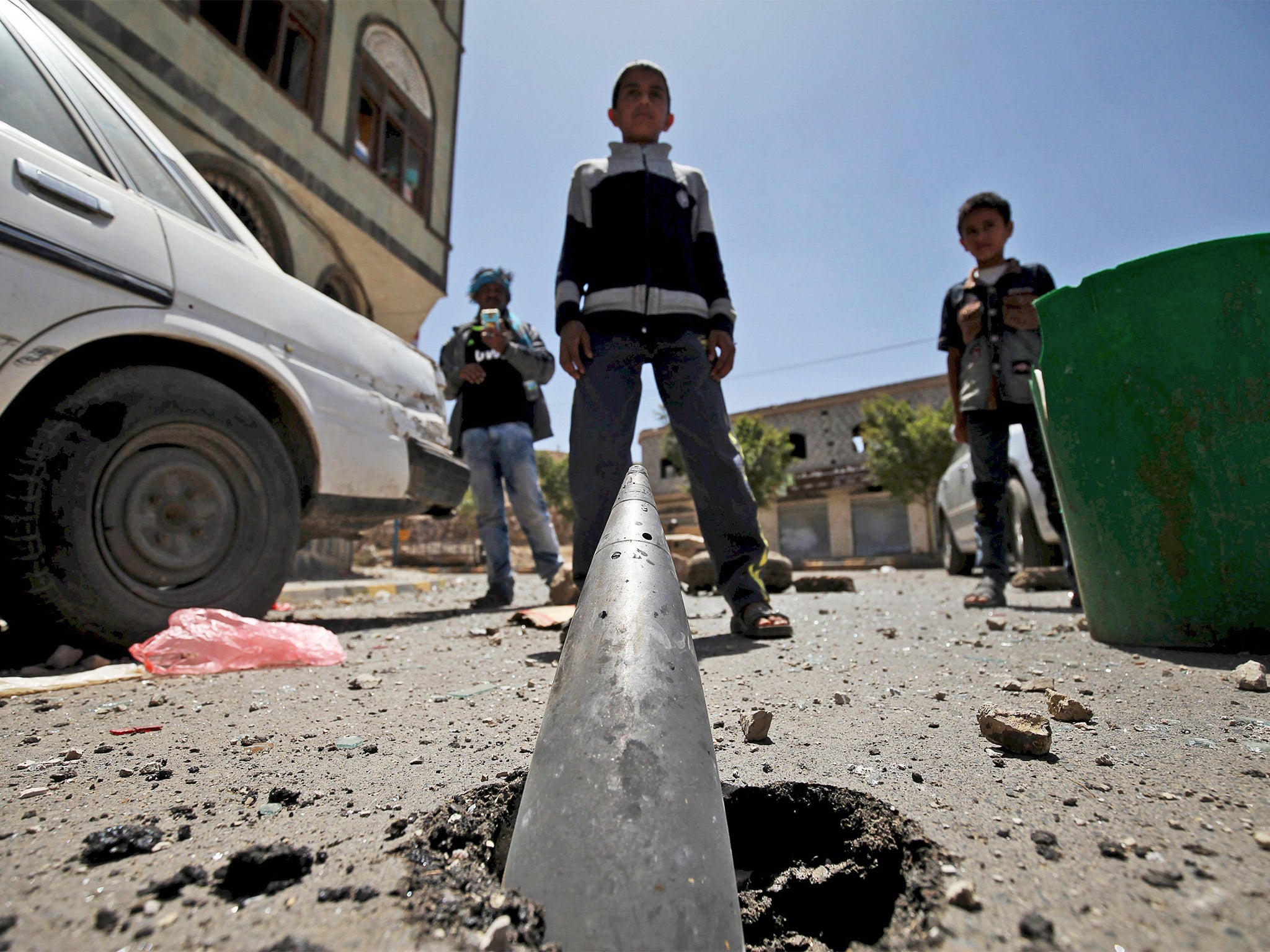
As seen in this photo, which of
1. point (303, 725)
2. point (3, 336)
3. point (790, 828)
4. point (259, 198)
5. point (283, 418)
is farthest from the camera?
point (259, 198)

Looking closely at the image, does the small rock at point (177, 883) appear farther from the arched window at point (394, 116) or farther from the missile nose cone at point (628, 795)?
the arched window at point (394, 116)

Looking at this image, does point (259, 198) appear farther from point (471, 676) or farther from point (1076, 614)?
point (1076, 614)

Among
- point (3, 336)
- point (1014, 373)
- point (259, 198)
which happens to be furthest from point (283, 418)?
point (259, 198)

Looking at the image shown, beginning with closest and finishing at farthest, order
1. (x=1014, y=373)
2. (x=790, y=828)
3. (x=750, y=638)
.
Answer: (x=790, y=828) → (x=750, y=638) → (x=1014, y=373)

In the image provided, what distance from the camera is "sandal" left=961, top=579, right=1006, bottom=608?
11.5ft

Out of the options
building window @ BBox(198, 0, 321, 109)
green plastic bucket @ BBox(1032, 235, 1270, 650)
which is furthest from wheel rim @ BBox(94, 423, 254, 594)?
building window @ BBox(198, 0, 321, 109)

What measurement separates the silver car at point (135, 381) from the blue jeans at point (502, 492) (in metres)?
1.59

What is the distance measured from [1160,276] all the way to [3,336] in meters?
3.27

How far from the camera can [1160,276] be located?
2035mm

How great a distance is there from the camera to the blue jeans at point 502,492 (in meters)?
4.53

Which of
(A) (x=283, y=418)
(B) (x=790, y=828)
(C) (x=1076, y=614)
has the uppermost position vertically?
(A) (x=283, y=418)

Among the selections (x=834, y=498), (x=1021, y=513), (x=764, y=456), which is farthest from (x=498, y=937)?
(x=834, y=498)

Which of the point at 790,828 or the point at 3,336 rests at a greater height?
the point at 3,336

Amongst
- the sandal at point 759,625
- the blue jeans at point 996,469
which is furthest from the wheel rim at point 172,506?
the blue jeans at point 996,469
